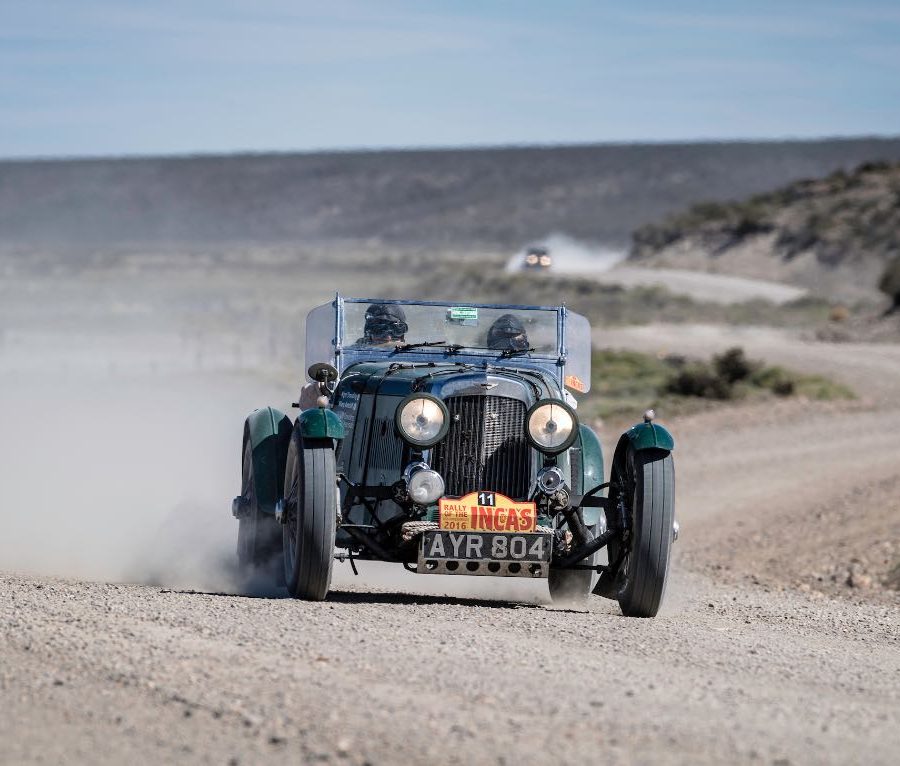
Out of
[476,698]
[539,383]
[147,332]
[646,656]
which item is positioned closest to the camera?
[476,698]

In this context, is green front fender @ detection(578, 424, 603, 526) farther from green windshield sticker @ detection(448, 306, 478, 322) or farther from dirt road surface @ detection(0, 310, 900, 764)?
green windshield sticker @ detection(448, 306, 478, 322)

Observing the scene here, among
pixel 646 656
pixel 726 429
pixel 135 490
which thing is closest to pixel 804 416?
pixel 726 429

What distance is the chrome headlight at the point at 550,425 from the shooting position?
9.88 m

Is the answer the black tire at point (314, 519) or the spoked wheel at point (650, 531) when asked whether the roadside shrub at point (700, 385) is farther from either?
the black tire at point (314, 519)

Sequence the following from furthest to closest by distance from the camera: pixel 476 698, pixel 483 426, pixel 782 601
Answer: pixel 782 601 < pixel 483 426 < pixel 476 698

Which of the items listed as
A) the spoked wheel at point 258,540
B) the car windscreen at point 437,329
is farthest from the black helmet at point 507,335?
the spoked wheel at point 258,540

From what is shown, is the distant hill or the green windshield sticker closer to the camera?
the green windshield sticker

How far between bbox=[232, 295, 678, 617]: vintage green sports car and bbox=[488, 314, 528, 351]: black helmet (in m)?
0.49

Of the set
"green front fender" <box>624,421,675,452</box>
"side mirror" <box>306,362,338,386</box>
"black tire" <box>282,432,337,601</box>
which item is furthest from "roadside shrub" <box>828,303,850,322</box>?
"black tire" <box>282,432,337,601</box>

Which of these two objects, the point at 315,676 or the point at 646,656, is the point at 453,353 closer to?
the point at 646,656

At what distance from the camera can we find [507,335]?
11812 mm

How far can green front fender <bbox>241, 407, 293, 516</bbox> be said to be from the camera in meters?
10.8

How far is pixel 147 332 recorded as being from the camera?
51.9 m

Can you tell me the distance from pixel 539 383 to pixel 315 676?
160 inches
